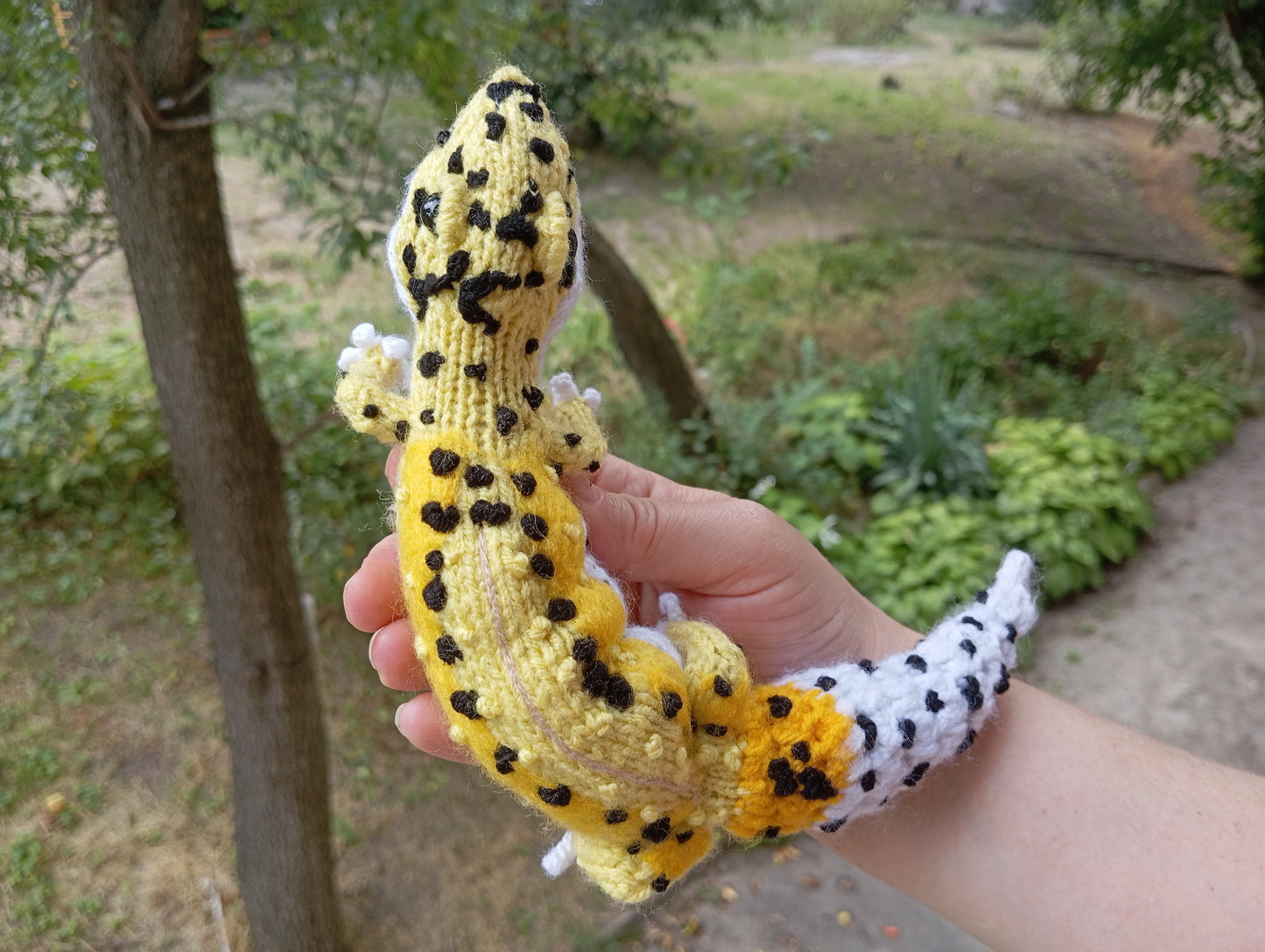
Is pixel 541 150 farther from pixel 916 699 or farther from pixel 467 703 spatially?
pixel 916 699

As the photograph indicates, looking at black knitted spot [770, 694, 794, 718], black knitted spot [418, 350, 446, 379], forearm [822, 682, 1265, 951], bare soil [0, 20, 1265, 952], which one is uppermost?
black knitted spot [418, 350, 446, 379]

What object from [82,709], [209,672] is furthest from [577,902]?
[82,709]

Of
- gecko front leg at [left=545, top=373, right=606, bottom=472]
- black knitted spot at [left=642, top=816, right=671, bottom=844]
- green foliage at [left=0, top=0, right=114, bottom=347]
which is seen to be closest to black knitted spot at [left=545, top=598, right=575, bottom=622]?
gecko front leg at [left=545, top=373, right=606, bottom=472]

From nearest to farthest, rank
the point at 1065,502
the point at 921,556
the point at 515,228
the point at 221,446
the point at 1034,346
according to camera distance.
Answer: the point at 515,228 < the point at 221,446 < the point at 921,556 < the point at 1065,502 < the point at 1034,346

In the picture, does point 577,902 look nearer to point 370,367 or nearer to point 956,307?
point 370,367

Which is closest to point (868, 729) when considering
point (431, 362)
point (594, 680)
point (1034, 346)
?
point (594, 680)

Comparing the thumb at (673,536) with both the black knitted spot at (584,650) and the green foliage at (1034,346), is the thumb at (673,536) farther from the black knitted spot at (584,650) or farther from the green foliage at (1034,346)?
the green foliage at (1034,346)

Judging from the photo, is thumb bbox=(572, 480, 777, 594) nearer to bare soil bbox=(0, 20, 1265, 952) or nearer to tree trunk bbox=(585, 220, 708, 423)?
bare soil bbox=(0, 20, 1265, 952)
